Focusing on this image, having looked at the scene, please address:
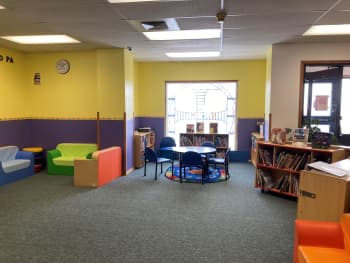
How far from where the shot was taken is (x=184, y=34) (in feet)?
15.7

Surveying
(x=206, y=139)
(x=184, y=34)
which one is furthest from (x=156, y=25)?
(x=206, y=139)

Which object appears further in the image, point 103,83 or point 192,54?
point 192,54

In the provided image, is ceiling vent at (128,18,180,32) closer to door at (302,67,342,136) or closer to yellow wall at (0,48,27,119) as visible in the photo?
door at (302,67,342,136)

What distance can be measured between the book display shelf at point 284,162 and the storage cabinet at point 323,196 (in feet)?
5.28

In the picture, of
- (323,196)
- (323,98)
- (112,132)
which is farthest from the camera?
(112,132)

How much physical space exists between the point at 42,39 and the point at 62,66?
1.25 meters

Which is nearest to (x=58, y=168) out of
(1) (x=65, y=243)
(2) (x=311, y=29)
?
(1) (x=65, y=243)

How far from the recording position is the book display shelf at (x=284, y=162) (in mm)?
4254

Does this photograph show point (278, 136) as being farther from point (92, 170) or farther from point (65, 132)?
point (65, 132)

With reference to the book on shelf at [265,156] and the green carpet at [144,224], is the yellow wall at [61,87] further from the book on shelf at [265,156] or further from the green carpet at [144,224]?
the book on shelf at [265,156]

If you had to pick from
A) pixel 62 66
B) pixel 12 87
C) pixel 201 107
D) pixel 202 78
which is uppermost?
pixel 62 66

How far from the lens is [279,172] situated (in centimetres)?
491

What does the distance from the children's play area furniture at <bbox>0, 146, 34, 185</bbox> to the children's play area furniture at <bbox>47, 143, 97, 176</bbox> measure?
16.1 inches

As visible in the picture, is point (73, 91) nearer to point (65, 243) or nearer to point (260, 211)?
point (65, 243)
